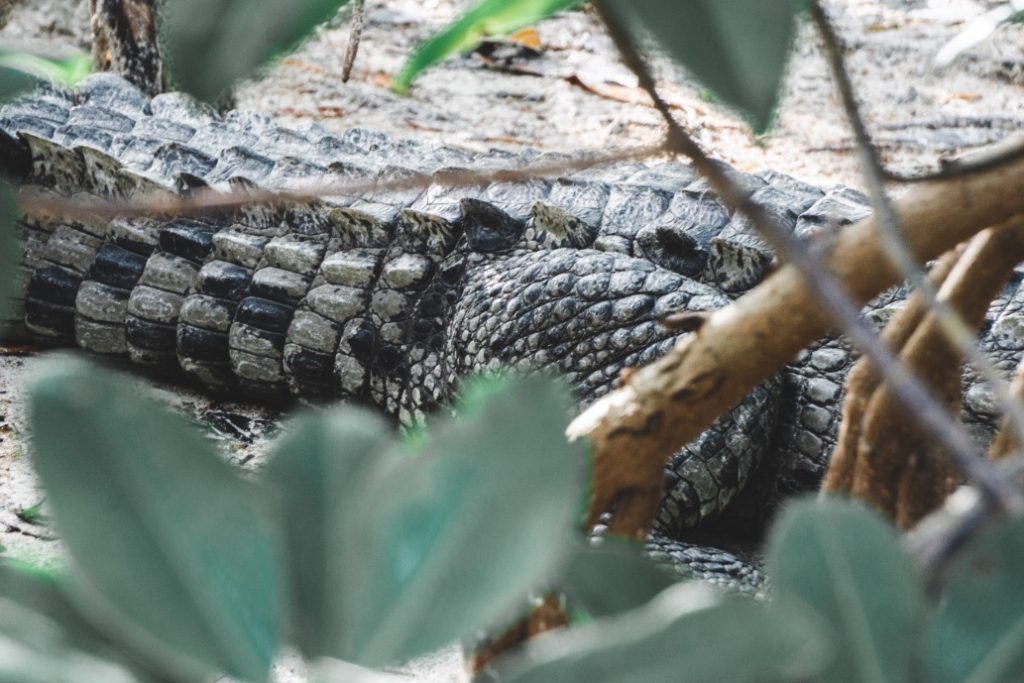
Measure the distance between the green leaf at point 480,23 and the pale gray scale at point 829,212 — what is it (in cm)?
158

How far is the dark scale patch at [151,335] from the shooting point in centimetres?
232

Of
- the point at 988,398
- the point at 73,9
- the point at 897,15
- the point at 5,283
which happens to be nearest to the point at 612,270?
the point at 988,398

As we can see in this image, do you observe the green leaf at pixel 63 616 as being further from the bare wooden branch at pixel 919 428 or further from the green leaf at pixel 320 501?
the bare wooden branch at pixel 919 428

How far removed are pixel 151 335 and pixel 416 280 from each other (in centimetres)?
71

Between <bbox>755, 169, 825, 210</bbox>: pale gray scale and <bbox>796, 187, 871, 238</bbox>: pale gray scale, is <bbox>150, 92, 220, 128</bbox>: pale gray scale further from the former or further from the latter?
<bbox>796, 187, 871, 238</bbox>: pale gray scale

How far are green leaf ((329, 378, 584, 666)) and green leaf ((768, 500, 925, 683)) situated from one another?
58mm

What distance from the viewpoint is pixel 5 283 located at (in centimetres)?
39

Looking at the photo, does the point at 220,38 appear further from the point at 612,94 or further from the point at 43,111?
the point at 612,94

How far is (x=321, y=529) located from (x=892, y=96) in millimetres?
4566

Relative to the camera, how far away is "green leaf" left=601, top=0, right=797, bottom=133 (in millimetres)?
251

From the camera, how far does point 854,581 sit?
23 cm

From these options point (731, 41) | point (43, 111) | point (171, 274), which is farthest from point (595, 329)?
point (731, 41)

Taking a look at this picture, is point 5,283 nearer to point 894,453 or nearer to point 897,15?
point 894,453

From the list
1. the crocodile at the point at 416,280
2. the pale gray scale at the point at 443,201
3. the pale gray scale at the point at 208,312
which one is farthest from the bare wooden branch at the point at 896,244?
the pale gray scale at the point at 208,312
